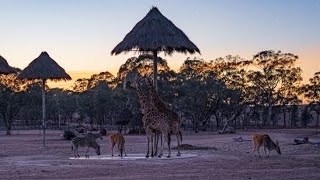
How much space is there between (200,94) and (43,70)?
1440 inches

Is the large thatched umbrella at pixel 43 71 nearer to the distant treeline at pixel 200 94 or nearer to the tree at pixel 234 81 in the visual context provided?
the distant treeline at pixel 200 94

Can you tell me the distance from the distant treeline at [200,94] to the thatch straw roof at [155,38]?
2690 cm

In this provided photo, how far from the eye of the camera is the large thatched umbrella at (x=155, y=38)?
81.8 ft

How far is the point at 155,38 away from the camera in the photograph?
25.0 meters

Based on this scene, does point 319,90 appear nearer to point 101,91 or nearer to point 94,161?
point 101,91

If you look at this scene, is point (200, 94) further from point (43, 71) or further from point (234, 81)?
point (43, 71)

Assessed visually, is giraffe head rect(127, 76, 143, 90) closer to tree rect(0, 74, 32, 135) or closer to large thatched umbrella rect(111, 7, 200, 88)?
large thatched umbrella rect(111, 7, 200, 88)

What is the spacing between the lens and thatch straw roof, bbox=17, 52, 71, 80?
29672 millimetres

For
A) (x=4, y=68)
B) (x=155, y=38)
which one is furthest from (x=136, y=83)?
(x=4, y=68)

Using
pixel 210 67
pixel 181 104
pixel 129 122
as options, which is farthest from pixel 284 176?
pixel 210 67

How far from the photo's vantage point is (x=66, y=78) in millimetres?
30859

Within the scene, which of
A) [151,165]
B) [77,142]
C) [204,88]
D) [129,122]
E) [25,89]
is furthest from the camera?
[204,88]

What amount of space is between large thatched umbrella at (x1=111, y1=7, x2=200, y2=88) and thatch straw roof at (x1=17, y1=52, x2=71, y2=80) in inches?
198

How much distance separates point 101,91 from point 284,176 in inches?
2511
